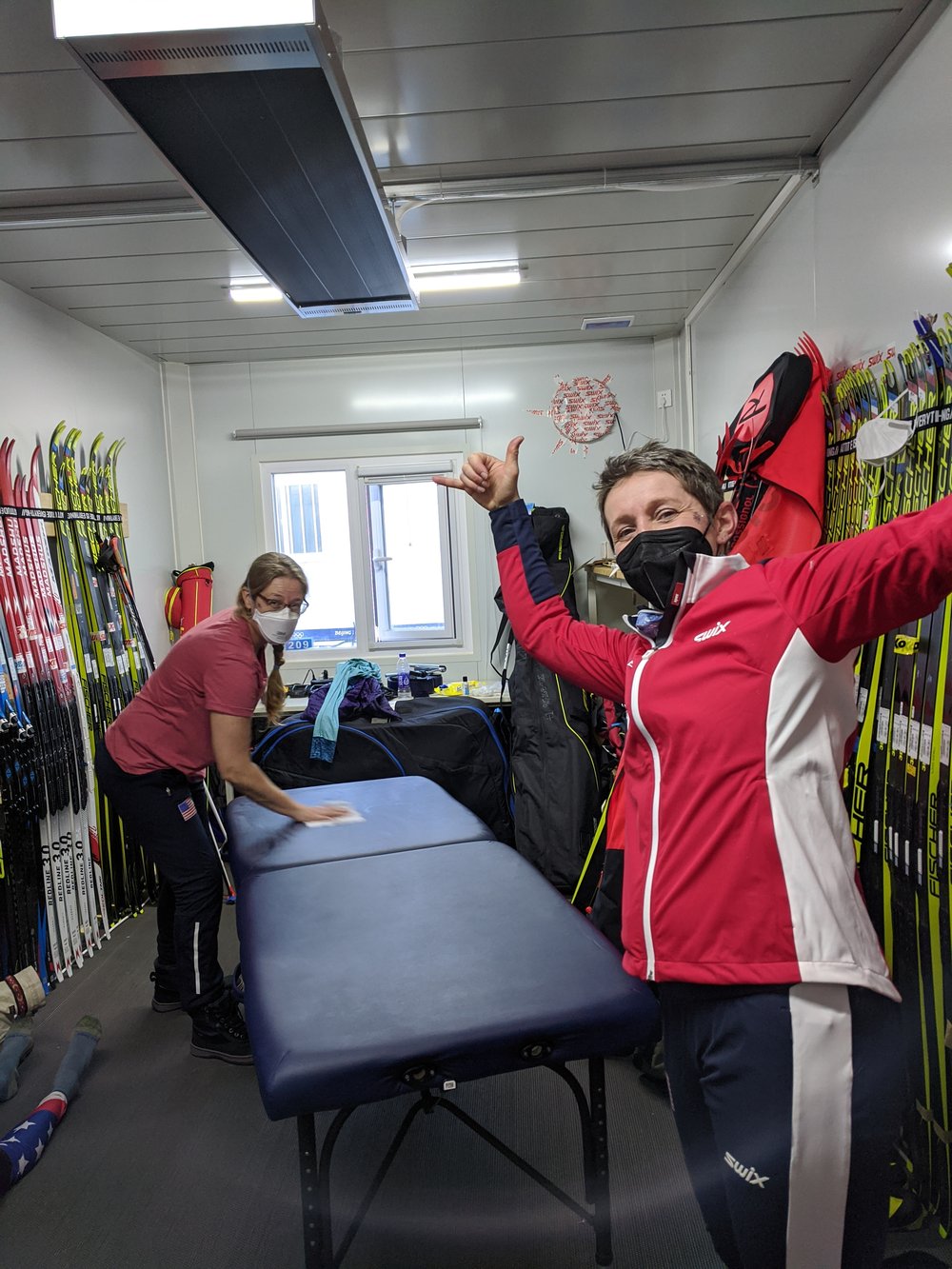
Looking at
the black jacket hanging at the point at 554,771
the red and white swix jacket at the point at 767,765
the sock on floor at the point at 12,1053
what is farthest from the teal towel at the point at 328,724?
the red and white swix jacket at the point at 767,765

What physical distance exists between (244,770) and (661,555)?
152 cm

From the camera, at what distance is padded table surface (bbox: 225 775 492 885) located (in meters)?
1.95

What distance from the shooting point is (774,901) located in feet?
3.06

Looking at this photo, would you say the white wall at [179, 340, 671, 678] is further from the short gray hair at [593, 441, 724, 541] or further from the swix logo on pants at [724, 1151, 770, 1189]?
the swix logo on pants at [724, 1151, 770, 1189]

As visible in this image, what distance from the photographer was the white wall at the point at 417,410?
4.14 meters

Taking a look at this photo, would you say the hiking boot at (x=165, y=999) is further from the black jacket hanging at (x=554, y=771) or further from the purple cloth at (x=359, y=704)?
the black jacket hanging at (x=554, y=771)

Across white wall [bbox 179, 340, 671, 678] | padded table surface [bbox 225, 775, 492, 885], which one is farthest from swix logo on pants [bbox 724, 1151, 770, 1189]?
white wall [bbox 179, 340, 671, 678]

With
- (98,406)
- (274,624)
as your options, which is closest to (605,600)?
(274,624)

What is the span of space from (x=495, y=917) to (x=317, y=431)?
10.8ft

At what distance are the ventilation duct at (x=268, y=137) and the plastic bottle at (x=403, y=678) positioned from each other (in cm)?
220

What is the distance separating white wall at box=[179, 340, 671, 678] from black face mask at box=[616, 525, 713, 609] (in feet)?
10.00

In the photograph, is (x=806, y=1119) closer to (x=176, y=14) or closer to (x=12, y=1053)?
(x=176, y=14)

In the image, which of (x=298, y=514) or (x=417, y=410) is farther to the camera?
(x=298, y=514)

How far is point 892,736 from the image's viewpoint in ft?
5.61
